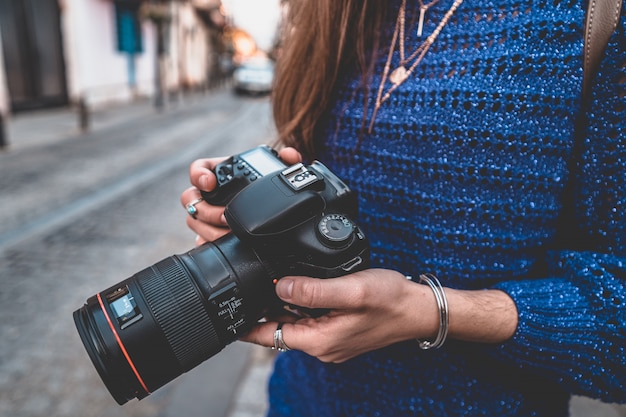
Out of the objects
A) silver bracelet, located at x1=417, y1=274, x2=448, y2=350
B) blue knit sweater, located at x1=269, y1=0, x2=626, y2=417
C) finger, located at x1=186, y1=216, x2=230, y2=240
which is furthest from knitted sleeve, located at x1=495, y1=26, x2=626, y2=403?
finger, located at x1=186, y1=216, x2=230, y2=240

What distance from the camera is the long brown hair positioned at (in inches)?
39.8

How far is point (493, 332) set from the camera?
818 millimetres

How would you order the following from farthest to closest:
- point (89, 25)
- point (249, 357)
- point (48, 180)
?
point (89, 25) → point (48, 180) → point (249, 357)

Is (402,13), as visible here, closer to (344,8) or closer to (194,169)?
(344,8)

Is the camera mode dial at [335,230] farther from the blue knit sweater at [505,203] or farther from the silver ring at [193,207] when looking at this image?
the silver ring at [193,207]

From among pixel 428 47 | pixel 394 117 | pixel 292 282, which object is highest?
pixel 428 47

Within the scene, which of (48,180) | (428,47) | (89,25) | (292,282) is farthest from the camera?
(89,25)

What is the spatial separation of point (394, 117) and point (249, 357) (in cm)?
216

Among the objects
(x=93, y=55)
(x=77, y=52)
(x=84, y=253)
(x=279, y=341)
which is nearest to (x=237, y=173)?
(x=279, y=341)

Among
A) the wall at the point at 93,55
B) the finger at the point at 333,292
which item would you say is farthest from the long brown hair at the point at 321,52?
the wall at the point at 93,55

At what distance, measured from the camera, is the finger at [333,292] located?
0.72m

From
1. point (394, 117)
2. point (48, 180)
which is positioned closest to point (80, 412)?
point (394, 117)

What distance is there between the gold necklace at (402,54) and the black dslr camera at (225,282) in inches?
8.1

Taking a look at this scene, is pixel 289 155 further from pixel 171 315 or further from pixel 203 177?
pixel 171 315
